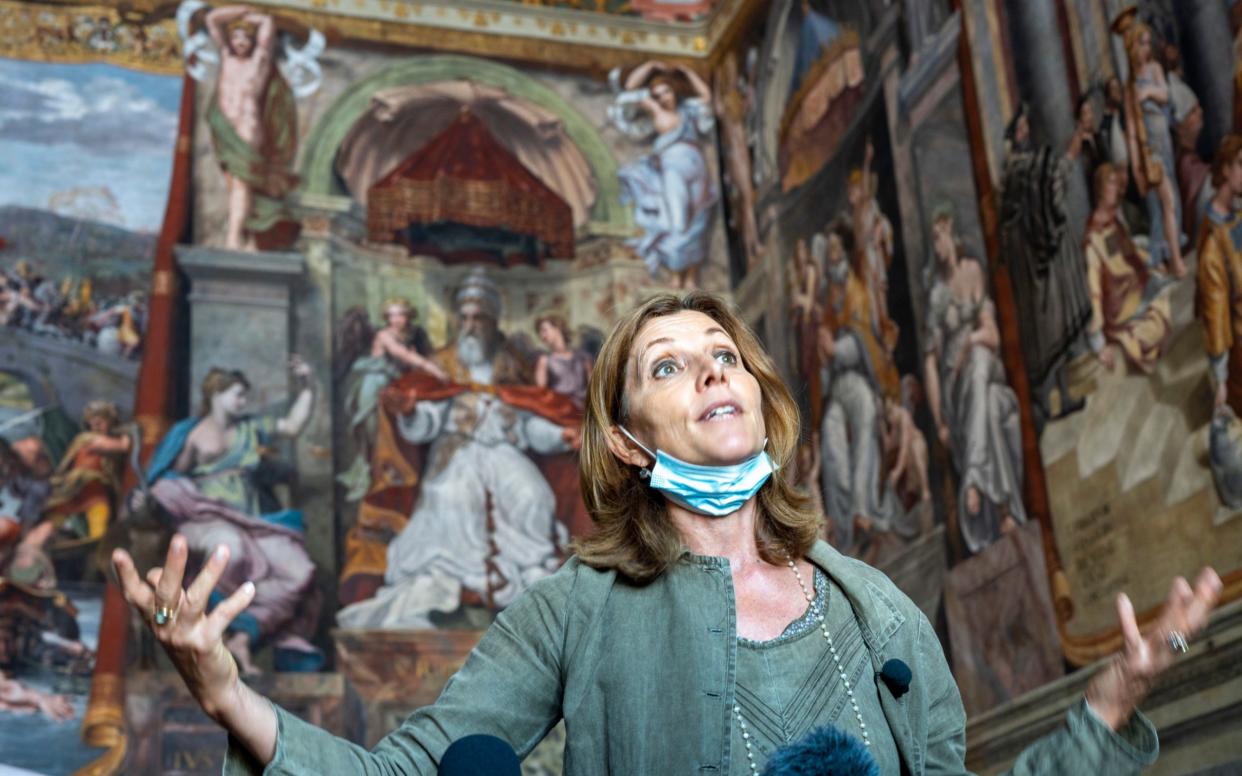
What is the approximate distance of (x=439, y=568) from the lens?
12.7 m

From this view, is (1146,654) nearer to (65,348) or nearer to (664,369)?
(664,369)

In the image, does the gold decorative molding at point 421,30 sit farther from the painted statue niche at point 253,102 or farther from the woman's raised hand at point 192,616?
the woman's raised hand at point 192,616

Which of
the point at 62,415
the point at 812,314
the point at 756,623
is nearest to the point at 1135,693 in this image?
the point at 756,623

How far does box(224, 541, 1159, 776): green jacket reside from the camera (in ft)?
7.88

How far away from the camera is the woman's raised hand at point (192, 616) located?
7.00 ft

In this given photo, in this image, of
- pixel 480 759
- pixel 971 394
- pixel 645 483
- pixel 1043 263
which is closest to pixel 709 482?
pixel 645 483

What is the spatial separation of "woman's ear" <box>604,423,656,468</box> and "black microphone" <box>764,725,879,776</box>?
3.69 feet

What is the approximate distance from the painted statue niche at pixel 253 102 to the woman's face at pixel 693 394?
1112 centimetres

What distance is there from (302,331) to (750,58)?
203 inches

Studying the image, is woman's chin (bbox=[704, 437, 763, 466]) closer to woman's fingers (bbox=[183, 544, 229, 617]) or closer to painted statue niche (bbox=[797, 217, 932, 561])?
woman's fingers (bbox=[183, 544, 229, 617])

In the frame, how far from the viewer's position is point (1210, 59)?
798 cm

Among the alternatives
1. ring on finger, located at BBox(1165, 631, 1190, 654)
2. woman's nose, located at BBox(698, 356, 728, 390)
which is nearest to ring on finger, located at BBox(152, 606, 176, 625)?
woman's nose, located at BBox(698, 356, 728, 390)

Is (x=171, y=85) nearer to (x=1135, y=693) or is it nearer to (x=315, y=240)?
(x=315, y=240)

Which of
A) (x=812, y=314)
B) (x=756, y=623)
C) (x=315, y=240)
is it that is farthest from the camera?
(x=315, y=240)
